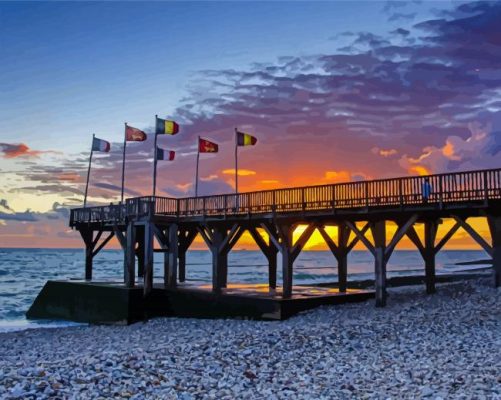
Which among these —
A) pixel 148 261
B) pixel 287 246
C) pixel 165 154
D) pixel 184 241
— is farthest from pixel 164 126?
pixel 287 246

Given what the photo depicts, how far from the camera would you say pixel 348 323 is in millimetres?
17812

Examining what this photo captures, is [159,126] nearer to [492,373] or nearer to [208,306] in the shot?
[208,306]

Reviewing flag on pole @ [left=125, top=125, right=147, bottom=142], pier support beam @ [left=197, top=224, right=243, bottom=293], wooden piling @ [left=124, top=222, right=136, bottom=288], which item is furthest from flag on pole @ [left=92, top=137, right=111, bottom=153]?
pier support beam @ [left=197, top=224, right=243, bottom=293]

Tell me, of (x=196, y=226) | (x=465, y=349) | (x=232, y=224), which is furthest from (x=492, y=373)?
(x=196, y=226)

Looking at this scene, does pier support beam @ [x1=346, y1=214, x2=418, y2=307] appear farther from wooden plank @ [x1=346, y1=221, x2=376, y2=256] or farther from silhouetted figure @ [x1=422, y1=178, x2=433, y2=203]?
silhouetted figure @ [x1=422, y1=178, x2=433, y2=203]

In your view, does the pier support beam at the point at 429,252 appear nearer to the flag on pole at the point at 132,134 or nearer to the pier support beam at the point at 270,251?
the pier support beam at the point at 270,251

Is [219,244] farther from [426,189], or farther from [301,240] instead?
[426,189]

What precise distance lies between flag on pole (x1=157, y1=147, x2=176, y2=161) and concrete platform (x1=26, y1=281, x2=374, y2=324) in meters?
8.50

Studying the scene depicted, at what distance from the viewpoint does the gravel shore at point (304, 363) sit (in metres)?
10.7

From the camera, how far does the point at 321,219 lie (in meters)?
23.1

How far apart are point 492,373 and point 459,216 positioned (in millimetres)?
9932

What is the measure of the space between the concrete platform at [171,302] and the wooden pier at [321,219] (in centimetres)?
68

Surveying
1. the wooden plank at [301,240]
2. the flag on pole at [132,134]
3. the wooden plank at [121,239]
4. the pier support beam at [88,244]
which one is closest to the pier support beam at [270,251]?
the wooden plank at [301,240]

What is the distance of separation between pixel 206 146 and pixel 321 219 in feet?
40.7
